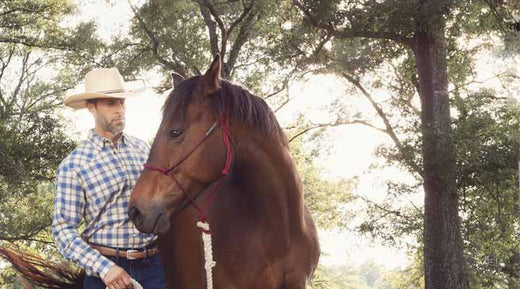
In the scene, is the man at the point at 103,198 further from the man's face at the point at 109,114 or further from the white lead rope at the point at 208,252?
the white lead rope at the point at 208,252

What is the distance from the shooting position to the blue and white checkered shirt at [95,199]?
11.2 ft

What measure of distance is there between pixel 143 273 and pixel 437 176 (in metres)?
9.70

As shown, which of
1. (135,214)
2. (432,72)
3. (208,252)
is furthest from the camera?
(432,72)

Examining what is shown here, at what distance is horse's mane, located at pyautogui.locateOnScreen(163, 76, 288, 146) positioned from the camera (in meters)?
3.38

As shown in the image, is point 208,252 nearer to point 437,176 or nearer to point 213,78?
point 213,78

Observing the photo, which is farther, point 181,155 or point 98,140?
point 98,140

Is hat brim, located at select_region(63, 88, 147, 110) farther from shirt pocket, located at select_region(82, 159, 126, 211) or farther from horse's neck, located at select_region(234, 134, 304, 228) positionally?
horse's neck, located at select_region(234, 134, 304, 228)

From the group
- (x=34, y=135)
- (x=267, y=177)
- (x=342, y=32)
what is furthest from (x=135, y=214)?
Result: (x=34, y=135)

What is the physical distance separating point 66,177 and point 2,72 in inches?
960

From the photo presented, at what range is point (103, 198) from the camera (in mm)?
3531

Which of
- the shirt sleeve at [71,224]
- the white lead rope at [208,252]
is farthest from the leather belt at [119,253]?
the white lead rope at [208,252]

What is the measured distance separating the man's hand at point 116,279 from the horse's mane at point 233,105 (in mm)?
885

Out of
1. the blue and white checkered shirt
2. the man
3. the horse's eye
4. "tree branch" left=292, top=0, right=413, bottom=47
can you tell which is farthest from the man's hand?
"tree branch" left=292, top=0, right=413, bottom=47

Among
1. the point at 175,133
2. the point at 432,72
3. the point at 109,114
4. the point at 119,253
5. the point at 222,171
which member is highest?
the point at 432,72
